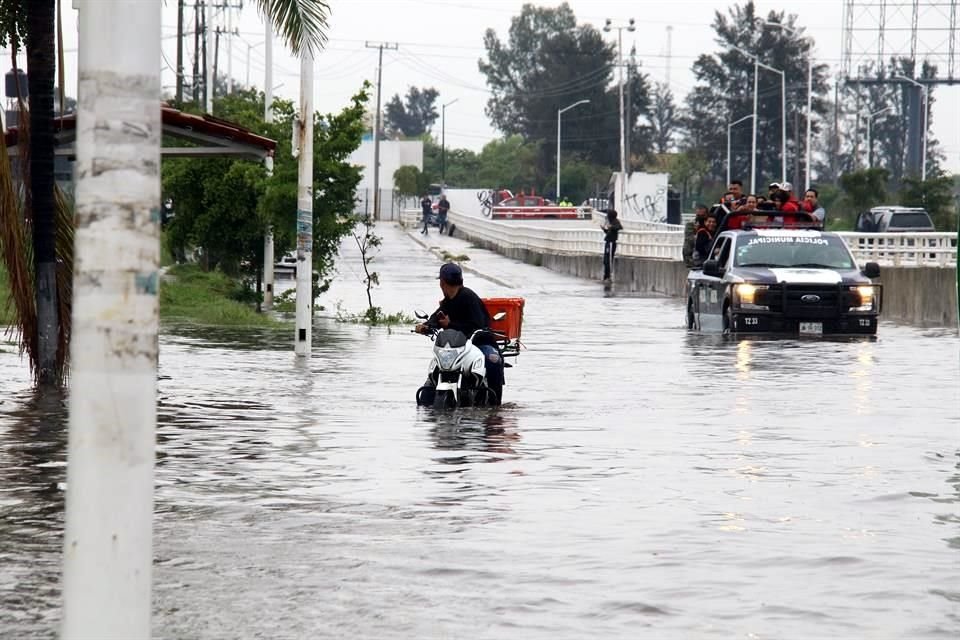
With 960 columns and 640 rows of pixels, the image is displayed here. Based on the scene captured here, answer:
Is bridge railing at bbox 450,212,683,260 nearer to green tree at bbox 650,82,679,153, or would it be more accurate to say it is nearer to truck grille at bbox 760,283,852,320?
truck grille at bbox 760,283,852,320

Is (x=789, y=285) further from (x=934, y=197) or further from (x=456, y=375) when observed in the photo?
(x=934, y=197)

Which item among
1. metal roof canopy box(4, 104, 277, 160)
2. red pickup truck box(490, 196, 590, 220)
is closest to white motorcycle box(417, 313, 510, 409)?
metal roof canopy box(4, 104, 277, 160)

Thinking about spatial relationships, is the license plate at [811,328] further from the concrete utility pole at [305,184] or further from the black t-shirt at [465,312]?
the black t-shirt at [465,312]

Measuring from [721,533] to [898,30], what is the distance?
110 metres

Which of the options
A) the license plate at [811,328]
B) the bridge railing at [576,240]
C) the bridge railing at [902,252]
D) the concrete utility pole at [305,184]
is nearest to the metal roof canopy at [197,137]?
the concrete utility pole at [305,184]

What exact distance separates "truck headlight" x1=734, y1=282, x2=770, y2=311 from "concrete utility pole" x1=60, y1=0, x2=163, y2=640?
21.8m

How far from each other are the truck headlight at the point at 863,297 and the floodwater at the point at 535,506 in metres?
5.11

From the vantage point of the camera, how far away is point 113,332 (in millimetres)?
5426

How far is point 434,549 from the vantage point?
9273 mm

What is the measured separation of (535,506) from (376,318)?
2248 centimetres

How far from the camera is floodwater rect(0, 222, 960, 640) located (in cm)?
779

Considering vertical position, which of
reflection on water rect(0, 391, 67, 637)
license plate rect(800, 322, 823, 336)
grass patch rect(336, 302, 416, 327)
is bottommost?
grass patch rect(336, 302, 416, 327)

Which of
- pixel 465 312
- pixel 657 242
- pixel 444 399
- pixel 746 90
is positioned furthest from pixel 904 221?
pixel 746 90

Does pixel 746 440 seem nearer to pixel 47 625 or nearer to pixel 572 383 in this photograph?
pixel 572 383
